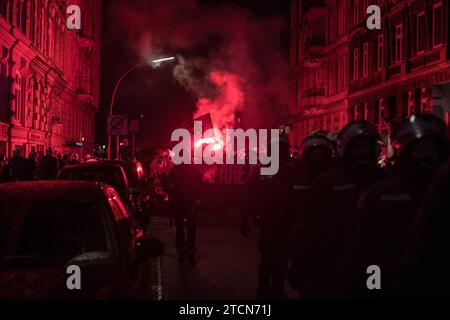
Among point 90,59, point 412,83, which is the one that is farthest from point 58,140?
point 412,83

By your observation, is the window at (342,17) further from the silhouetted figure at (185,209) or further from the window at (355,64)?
the silhouetted figure at (185,209)

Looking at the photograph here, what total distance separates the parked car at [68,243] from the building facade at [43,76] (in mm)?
21655

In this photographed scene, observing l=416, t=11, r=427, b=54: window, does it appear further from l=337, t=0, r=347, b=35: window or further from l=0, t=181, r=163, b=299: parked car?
l=0, t=181, r=163, b=299: parked car

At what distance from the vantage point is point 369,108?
3381 cm

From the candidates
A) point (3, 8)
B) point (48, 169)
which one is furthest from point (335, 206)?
point (3, 8)

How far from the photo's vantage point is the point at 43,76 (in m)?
34.8

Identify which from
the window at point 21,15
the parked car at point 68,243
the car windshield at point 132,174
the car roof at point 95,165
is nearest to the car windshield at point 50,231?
the parked car at point 68,243

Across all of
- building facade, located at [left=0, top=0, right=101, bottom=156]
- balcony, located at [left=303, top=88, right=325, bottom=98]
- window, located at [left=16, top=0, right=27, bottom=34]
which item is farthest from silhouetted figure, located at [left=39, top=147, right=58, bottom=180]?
balcony, located at [left=303, top=88, right=325, bottom=98]

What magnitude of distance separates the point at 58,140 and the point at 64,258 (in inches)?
1451

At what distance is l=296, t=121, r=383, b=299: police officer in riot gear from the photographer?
4.50 m

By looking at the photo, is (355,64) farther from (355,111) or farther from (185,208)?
(185,208)

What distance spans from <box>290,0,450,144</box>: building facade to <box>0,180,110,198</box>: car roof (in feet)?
31.5
